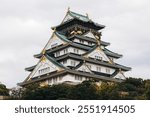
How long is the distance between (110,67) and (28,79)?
1075cm

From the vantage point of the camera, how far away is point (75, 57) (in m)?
51.1

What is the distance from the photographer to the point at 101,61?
175ft

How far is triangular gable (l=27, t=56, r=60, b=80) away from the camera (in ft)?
164

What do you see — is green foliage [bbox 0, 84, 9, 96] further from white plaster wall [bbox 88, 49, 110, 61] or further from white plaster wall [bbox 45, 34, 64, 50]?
white plaster wall [bbox 88, 49, 110, 61]

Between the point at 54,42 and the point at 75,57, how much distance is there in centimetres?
520

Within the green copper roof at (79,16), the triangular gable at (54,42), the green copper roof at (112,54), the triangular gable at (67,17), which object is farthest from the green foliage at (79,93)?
the triangular gable at (67,17)

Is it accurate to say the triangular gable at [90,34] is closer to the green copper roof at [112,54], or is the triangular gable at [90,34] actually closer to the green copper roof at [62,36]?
the green copper roof at [112,54]

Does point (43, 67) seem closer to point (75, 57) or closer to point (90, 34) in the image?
point (75, 57)

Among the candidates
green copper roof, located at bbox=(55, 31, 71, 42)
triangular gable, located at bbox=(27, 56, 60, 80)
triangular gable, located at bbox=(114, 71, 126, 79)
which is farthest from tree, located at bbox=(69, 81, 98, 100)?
green copper roof, located at bbox=(55, 31, 71, 42)

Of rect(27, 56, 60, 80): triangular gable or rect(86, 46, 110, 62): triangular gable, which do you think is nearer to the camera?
rect(27, 56, 60, 80): triangular gable

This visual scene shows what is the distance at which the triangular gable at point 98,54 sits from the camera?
52875 millimetres

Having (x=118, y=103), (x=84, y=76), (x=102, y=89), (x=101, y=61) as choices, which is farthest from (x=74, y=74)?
(x=118, y=103)

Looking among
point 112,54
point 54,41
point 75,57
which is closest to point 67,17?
point 54,41

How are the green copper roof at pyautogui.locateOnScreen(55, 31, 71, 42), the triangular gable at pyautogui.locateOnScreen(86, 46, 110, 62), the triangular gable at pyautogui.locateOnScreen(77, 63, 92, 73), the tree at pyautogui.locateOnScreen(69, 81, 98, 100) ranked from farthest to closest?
1. the green copper roof at pyautogui.locateOnScreen(55, 31, 71, 42)
2. the triangular gable at pyautogui.locateOnScreen(86, 46, 110, 62)
3. the triangular gable at pyautogui.locateOnScreen(77, 63, 92, 73)
4. the tree at pyautogui.locateOnScreen(69, 81, 98, 100)
